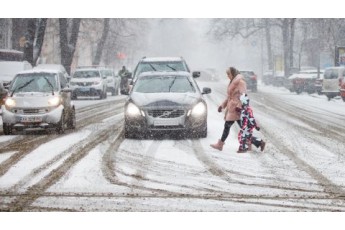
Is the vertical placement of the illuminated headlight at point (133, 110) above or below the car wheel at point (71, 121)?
above

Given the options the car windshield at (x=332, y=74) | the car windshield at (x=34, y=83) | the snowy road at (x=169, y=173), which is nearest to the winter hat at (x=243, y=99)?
the snowy road at (x=169, y=173)

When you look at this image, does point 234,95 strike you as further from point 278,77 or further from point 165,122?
point 278,77

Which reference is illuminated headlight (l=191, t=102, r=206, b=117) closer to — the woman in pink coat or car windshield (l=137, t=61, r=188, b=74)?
the woman in pink coat

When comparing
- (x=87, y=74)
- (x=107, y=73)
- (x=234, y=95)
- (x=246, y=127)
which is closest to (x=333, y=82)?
(x=107, y=73)

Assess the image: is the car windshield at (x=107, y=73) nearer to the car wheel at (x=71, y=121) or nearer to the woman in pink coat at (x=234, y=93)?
the car wheel at (x=71, y=121)

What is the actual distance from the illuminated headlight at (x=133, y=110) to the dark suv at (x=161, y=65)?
184cm

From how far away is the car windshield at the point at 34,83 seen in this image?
1460 centimetres

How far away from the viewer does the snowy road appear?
7473 mm

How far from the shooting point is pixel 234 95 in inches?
441

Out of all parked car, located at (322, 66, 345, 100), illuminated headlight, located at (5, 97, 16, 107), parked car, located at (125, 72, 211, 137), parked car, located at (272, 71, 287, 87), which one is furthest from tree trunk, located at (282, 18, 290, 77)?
parked car, located at (322, 66, 345, 100)

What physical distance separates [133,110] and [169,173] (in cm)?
373

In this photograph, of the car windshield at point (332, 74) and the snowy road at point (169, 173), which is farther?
the car windshield at point (332, 74)

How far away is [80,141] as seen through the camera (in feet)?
43.2
